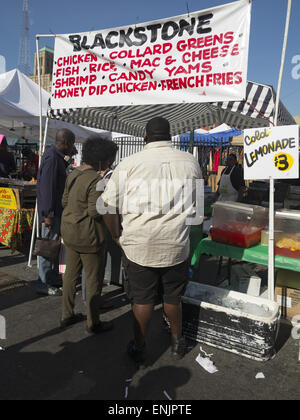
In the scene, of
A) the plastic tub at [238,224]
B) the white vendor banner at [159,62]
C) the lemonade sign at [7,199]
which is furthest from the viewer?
the lemonade sign at [7,199]

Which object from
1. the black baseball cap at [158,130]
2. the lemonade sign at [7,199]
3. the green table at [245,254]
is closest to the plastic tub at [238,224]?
the green table at [245,254]

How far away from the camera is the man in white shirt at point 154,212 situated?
7.76 ft

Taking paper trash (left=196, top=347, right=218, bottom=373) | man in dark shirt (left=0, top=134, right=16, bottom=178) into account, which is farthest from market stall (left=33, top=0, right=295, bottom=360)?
man in dark shirt (left=0, top=134, right=16, bottom=178)

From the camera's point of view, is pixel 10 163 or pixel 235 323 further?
pixel 10 163

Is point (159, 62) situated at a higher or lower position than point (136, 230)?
higher

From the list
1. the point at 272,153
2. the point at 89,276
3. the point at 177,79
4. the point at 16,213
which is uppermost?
the point at 177,79

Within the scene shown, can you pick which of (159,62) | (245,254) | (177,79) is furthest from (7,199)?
(245,254)

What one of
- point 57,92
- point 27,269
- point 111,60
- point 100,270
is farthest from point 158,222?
point 27,269

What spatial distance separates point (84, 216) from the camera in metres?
2.92

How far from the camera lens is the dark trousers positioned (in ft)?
9.83

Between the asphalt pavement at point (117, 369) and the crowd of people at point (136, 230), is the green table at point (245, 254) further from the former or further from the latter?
the crowd of people at point (136, 230)

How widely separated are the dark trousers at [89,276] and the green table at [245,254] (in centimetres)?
124

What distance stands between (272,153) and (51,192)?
2488mm

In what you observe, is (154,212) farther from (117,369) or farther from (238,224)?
(238,224)
